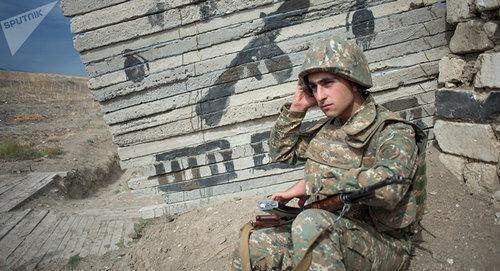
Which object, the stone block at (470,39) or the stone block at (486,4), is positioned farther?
the stone block at (470,39)

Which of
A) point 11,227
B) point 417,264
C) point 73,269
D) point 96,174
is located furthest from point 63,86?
point 417,264

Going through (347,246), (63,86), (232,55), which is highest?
(63,86)

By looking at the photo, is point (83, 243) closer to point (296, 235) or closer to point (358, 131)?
point (296, 235)

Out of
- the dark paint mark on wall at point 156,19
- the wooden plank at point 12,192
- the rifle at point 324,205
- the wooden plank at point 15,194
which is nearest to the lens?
the rifle at point 324,205

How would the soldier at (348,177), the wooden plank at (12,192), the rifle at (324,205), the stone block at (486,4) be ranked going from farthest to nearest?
the wooden plank at (12,192) < the stone block at (486,4) < the soldier at (348,177) < the rifle at (324,205)

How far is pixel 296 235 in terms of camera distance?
1.89m

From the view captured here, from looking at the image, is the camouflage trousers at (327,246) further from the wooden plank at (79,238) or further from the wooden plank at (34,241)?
the wooden plank at (34,241)

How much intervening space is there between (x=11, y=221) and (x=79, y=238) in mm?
1676

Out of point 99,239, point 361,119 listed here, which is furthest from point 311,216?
point 99,239

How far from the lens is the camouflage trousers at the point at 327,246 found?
6.09 ft

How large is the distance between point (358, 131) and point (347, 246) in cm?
70

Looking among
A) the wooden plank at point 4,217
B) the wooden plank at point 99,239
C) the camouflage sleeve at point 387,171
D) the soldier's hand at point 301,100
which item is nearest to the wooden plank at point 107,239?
the wooden plank at point 99,239

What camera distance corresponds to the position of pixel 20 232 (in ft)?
18.0

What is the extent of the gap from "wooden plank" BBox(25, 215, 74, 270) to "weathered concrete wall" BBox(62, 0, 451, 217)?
1.83m
